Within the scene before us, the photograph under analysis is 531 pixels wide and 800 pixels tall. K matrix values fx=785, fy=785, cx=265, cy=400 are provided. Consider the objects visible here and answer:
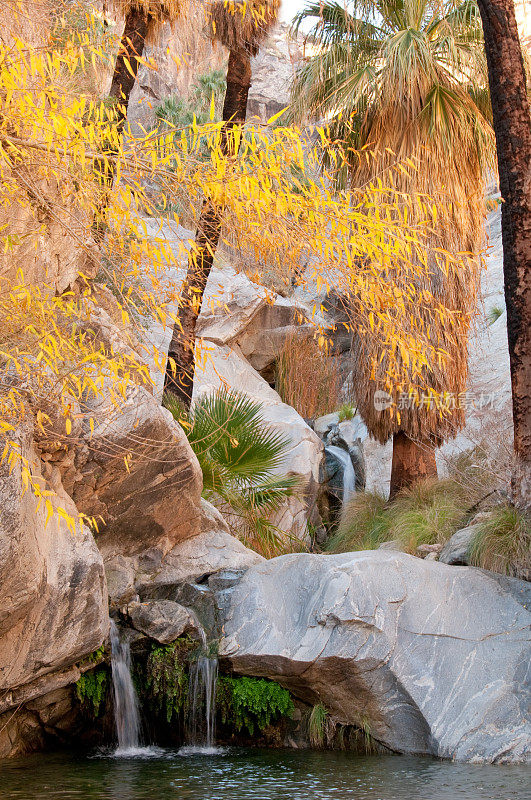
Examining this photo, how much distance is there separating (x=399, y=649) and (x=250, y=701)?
136 centimetres

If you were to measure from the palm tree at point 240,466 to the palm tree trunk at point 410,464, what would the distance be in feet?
7.80

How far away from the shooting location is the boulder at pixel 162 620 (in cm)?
683

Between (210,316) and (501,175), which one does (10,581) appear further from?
(210,316)

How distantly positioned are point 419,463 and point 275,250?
762cm

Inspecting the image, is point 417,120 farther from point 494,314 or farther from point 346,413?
point 494,314

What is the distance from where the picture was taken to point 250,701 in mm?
6797

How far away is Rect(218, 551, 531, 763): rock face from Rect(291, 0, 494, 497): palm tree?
3.39 m

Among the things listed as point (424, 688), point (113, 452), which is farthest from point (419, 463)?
point (113, 452)

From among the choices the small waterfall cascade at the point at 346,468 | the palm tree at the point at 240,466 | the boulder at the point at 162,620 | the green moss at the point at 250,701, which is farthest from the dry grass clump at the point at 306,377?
the green moss at the point at 250,701

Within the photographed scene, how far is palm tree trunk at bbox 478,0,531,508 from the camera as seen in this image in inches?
307

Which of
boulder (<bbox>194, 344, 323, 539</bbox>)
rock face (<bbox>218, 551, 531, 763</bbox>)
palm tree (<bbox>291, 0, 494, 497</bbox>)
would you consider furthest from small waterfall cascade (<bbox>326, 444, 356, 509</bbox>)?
rock face (<bbox>218, 551, 531, 763</bbox>)

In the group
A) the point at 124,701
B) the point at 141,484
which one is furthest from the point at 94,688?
the point at 141,484

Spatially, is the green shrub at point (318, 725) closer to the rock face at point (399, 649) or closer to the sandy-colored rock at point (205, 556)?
the rock face at point (399, 649)

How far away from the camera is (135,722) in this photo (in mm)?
6789
